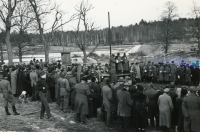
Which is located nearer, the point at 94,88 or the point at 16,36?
the point at 94,88

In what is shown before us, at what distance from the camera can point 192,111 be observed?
25.0ft

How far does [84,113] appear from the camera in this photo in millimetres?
9406

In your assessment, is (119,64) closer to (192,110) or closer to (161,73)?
(161,73)

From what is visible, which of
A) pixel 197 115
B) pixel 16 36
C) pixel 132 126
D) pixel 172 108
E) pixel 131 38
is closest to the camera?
pixel 197 115

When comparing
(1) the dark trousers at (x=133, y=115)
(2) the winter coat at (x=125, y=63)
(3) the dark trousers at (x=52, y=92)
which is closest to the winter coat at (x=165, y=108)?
(1) the dark trousers at (x=133, y=115)

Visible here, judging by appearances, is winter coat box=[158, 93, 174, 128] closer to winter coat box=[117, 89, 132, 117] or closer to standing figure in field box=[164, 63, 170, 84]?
winter coat box=[117, 89, 132, 117]

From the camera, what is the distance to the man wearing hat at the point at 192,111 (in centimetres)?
758

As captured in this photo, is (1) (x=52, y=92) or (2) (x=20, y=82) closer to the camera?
(1) (x=52, y=92)

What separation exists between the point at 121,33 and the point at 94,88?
378 ft

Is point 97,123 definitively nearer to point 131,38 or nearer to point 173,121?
point 173,121

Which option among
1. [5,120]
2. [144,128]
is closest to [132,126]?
[144,128]

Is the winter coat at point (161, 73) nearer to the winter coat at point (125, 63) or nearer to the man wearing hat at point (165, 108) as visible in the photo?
the winter coat at point (125, 63)

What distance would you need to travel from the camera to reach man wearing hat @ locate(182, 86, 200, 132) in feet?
24.9

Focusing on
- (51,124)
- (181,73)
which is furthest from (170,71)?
(51,124)
